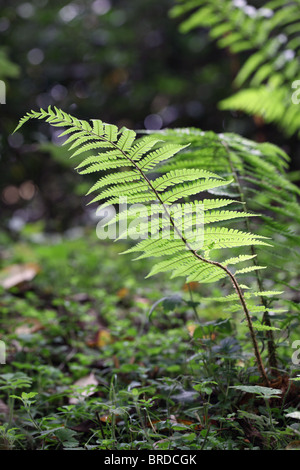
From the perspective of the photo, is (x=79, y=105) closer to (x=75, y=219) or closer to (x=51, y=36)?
(x=51, y=36)

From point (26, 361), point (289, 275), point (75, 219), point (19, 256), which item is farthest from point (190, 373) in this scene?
point (75, 219)

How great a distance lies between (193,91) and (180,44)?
58cm

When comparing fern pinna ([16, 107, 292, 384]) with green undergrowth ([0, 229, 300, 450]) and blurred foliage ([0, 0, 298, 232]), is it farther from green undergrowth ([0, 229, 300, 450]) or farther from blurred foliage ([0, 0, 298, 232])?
blurred foliage ([0, 0, 298, 232])

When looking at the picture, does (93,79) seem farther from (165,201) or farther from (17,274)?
(165,201)

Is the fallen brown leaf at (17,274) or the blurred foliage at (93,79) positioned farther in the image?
the blurred foliage at (93,79)

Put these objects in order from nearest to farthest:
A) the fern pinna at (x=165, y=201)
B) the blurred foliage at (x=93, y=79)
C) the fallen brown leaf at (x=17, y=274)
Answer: the fern pinna at (x=165, y=201) → the fallen brown leaf at (x=17, y=274) → the blurred foliage at (x=93, y=79)

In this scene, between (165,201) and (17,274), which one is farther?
(17,274)

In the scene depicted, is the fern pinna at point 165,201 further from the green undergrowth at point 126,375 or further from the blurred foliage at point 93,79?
the blurred foliage at point 93,79

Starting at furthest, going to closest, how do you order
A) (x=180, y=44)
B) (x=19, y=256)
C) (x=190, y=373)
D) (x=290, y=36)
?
(x=180, y=44), (x=290, y=36), (x=19, y=256), (x=190, y=373)

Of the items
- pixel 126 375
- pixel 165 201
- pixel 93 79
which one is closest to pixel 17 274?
pixel 126 375

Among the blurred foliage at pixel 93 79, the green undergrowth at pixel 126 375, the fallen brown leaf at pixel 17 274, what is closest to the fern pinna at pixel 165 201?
the green undergrowth at pixel 126 375

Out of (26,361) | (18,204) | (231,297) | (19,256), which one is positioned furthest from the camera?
(18,204)

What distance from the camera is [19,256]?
282 centimetres

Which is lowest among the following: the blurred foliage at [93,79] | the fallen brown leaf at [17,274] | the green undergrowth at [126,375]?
the green undergrowth at [126,375]
